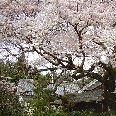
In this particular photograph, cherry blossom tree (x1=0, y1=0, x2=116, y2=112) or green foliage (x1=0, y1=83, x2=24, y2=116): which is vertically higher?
cherry blossom tree (x1=0, y1=0, x2=116, y2=112)

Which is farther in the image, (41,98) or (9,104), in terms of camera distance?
(41,98)

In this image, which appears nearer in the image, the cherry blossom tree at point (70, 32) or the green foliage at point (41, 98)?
the cherry blossom tree at point (70, 32)

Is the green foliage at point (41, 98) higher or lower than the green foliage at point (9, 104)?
higher

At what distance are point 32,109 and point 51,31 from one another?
7.47 meters

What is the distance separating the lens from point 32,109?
22.0 metres

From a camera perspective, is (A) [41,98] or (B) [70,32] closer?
(B) [70,32]

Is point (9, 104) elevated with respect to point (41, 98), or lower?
lower

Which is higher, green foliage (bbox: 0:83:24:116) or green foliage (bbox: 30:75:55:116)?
green foliage (bbox: 30:75:55:116)

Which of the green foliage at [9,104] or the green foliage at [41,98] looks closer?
the green foliage at [9,104]

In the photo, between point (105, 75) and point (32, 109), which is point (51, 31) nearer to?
point (105, 75)

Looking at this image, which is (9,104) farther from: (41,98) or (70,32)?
(41,98)

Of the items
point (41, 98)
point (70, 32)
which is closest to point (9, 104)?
point (70, 32)

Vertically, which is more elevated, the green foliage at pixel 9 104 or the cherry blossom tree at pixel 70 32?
the cherry blossom tree at pixel 70 32

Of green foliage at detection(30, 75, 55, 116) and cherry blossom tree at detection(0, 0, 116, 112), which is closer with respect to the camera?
cherry blossom tree at detection(0, 0, 116, 112)
